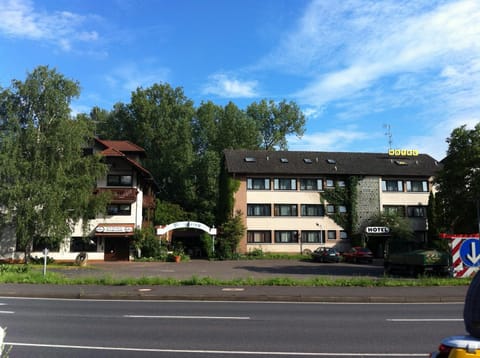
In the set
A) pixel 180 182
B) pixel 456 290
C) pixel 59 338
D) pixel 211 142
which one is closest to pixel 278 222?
pixel 180 182

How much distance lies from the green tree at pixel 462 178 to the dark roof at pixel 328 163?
66.8 feet

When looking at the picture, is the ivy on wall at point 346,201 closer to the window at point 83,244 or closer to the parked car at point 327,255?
the parked car at point 327,255

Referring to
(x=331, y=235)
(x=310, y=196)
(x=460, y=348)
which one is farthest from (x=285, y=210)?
(x=460, y=348)

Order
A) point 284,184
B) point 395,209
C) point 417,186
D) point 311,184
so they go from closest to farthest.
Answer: point 284,184
point 311,184
point 395,209
point 417,186

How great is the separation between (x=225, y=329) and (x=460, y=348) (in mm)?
6037

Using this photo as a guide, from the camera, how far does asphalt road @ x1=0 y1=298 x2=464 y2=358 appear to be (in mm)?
7047

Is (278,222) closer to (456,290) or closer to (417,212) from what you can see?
(417,212)

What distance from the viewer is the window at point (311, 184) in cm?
4669

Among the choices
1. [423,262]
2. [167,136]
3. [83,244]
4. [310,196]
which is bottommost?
[423,262]

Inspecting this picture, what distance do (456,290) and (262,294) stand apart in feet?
23.5

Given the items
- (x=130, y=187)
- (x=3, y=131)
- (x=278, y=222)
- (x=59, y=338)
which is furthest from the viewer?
(x=278, y=222)

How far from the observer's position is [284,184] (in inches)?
1825

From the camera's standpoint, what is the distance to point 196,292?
15.0 metres

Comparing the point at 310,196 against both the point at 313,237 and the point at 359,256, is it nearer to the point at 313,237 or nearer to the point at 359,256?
the point at 313,237
